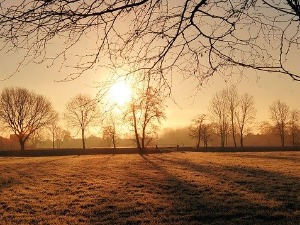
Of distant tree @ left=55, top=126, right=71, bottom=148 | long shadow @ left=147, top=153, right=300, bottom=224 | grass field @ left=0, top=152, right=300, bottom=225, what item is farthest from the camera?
distant tree @ left=55, top=126, right=71, bottom=148

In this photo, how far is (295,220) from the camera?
986 cm

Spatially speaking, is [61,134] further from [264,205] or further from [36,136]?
[264,205]

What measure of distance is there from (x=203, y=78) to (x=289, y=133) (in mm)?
100999

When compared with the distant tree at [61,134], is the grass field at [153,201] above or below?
below

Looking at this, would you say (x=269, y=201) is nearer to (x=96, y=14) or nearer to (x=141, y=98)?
(x=141, y=98)

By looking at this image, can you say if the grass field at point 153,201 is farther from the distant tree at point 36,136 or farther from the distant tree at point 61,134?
the distant tree at point 61,134

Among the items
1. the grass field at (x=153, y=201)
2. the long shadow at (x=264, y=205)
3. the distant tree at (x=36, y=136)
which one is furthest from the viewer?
the distant tree at (x=36, y=136)

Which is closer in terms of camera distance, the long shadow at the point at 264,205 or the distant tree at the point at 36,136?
the long shadow at the point at 264,205

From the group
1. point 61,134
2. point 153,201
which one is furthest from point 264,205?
point 61,134

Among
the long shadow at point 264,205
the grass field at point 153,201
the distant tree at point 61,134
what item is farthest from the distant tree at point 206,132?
the long shadow at point 264,205

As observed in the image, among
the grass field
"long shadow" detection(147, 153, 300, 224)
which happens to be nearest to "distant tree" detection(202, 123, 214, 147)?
the grass field

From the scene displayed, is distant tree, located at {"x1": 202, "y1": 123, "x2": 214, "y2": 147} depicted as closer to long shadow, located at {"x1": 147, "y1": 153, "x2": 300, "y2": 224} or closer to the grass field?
the grass field

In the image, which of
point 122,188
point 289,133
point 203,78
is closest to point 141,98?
point 203,78

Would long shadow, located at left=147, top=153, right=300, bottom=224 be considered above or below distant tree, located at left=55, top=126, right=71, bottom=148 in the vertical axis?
below
